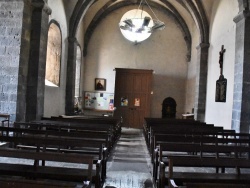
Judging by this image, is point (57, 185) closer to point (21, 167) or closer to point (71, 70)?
point (21, 167)

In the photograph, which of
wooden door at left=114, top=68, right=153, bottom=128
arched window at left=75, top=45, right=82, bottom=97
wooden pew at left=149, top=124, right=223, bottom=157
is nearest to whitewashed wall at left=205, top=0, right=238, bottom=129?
wooden pew at left=149, top=124, right=223, bottom=157

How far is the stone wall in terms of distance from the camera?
7895 millimetres

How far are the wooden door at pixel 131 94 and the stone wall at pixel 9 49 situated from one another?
8681 millimetres

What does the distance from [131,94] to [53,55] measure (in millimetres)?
5849

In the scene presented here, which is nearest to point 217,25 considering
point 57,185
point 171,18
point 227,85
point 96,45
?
point 227,85

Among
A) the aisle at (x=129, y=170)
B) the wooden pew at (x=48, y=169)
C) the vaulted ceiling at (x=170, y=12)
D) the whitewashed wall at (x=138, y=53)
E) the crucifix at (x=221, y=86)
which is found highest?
the vaulted ceiling at (x=170, y=12)

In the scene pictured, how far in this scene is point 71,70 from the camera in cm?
1336

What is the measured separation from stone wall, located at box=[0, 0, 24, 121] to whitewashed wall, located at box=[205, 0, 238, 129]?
21.1 ft

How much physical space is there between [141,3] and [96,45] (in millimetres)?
3408

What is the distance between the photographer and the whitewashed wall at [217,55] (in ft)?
32.2

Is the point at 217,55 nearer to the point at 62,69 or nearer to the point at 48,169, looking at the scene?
→ the point at 62,69

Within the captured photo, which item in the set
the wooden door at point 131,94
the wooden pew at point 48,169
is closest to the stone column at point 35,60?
the wooden pew at point 48,169

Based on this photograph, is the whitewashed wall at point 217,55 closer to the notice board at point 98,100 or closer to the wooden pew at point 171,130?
the wooden pew at point 171,130

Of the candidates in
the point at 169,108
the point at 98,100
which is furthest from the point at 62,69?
the point at 169,108
